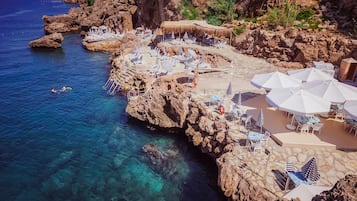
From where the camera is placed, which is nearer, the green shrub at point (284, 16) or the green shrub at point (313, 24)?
the green shrub at point (313, 24)

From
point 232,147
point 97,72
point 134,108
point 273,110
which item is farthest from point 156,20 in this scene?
point 232,147

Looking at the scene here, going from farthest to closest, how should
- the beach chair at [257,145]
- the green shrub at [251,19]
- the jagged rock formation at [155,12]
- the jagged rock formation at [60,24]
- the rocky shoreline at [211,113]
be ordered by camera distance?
the jagged rock formation at [60,24] → the jagged rock formation at [155,12] → the green shrub at [251,19] → the beach chair at [257,145] → the rocky shoreline at [211,113]

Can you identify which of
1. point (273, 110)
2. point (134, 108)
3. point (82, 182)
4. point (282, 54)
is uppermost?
point (282, 54)

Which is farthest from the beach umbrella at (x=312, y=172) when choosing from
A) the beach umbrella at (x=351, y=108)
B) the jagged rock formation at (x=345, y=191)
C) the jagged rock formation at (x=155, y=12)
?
the jagged rock formation at (x=155, y=12)

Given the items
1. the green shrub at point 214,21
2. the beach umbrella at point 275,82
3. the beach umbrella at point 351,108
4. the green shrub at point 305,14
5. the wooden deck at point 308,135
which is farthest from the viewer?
the green shrub at point 214,21

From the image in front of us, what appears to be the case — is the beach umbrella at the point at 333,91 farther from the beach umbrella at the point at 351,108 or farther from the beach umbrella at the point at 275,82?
the beach umbrella at the point at 275,82

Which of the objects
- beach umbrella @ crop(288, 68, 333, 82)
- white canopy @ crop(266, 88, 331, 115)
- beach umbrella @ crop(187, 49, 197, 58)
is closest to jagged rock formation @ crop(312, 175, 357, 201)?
white canopy @ crop(266, 88, 331, 115)

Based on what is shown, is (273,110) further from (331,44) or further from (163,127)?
(331,44)
